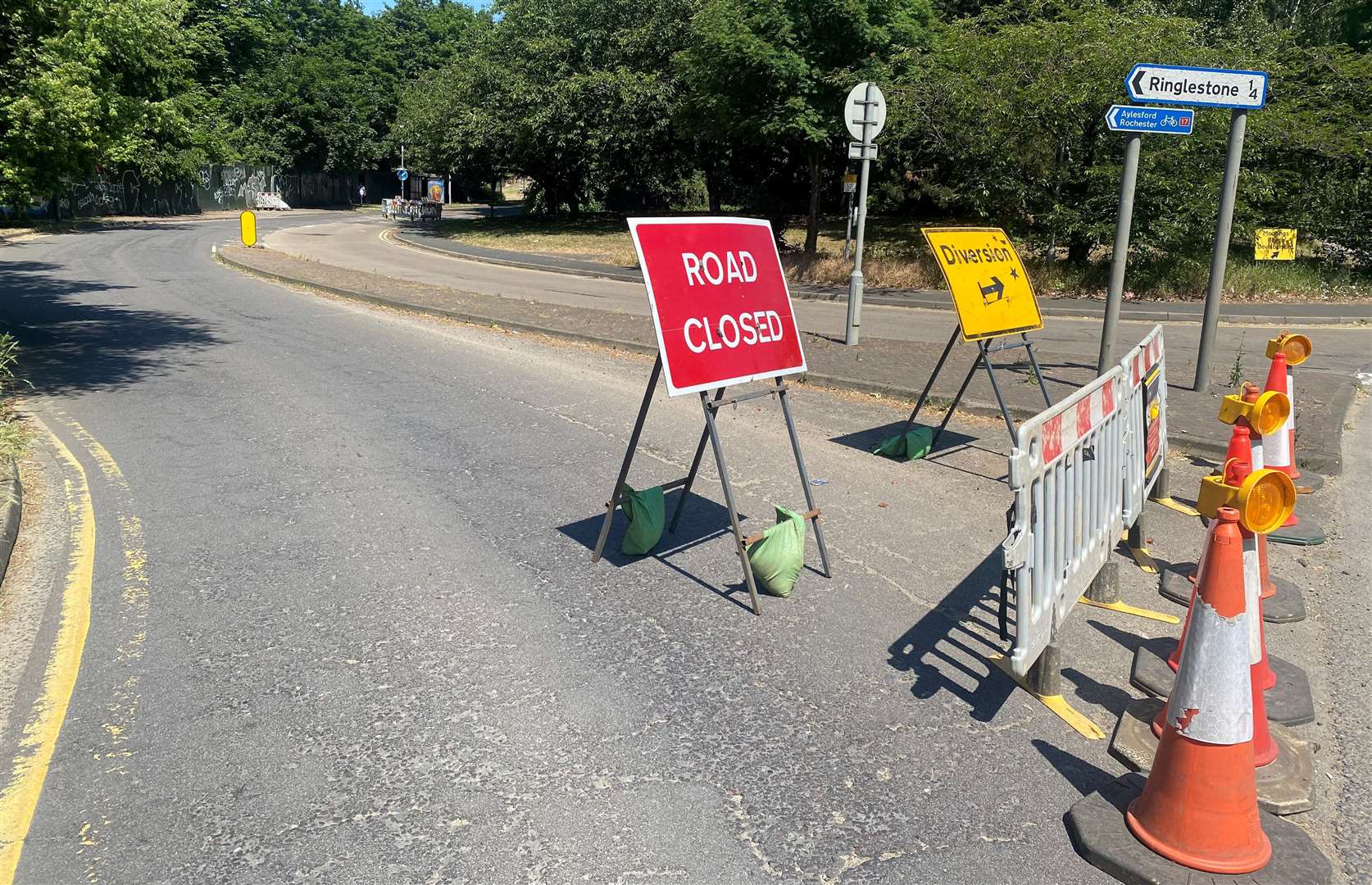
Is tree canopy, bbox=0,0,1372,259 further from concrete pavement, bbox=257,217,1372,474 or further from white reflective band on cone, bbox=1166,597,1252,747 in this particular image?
white reflective band on cone, bbox=1166,597,1252,747

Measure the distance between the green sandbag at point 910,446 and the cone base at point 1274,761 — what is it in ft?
13.3

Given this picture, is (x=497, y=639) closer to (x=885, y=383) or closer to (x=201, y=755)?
(x=201, y=755)

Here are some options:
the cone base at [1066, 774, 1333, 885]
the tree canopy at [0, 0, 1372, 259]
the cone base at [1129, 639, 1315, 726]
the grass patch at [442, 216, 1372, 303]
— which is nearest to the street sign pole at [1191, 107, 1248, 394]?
the cone base at [1129, 639, 1315, 726]

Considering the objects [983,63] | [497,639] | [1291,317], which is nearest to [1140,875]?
[497,639]

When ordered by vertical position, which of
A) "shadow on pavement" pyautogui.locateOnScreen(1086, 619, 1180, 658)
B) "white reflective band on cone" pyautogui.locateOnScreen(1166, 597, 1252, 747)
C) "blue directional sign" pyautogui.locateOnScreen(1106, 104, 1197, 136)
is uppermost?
"blue directional sign" pyautogui.locateOnScreen(1106, 104, 1197, 136)

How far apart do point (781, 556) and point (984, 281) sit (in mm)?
3780

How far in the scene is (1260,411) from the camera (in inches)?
217

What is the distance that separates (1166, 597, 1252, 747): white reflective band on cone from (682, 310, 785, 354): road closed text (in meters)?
2.77

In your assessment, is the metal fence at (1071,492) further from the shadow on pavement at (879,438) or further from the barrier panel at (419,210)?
the barrier panel at (419,210)

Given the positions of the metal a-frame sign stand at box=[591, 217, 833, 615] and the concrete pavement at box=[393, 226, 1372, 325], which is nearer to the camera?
the metal a-frame sign stand at box=[591, 217, 833, 615]

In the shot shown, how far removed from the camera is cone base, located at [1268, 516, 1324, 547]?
6613 mm

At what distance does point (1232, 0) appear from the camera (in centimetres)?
3281

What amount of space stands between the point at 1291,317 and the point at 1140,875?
17137 millimetres

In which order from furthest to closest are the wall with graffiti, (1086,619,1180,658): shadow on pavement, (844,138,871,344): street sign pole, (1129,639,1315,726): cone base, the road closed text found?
the wall with graffiti < (844,138,871,344): street sign pole < the road closed text < (1086,619,1180,658): shadow on pavement < (1129,639,1315,726): cone base
